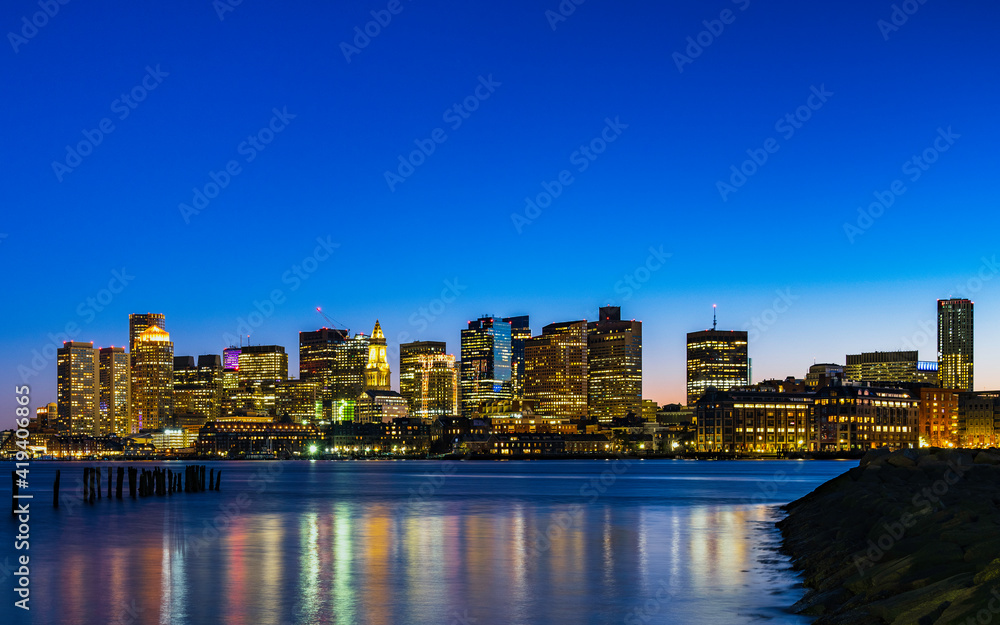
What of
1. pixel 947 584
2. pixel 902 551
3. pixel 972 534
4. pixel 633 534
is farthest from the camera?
pixel 633 534

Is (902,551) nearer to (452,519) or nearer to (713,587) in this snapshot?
(713,587)

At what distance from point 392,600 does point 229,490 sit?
74.8 meters

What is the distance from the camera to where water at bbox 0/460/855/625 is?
28969 millimetres

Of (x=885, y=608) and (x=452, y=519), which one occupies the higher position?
(x=885, y=608)

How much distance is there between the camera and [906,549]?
2769 centimetres

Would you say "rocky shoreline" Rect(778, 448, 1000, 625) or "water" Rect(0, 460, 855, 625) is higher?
"rocky shoreline" Rect(778, 448, 1000, 625)

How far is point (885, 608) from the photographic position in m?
20.8

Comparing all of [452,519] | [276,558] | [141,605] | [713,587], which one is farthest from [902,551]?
[452,519]

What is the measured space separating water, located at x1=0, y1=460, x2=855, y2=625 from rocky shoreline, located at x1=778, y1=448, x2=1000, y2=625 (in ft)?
4.52

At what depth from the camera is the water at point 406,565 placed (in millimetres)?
28969

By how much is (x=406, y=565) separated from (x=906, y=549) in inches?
708

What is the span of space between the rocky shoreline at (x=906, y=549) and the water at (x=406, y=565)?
4.52 feet

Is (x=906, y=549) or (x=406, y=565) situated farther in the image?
(x=406, y=565)

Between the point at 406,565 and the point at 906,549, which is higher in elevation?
the point at 906,549
